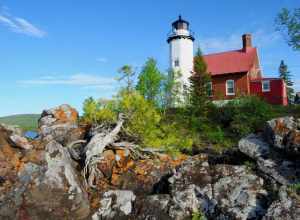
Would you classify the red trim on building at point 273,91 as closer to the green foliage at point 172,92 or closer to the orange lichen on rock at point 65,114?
the green foliage at point 172,92

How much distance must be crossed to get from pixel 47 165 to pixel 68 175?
2.49 feet

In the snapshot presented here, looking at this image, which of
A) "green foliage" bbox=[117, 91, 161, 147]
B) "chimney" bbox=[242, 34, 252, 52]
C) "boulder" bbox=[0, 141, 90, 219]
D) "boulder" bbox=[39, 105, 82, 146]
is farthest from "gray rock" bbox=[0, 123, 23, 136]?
"chimney" bbox=[242, 34, 252, 52]

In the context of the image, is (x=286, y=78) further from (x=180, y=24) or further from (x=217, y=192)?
(x=217, y=192)

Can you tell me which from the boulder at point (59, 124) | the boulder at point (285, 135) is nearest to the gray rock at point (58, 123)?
the boulder at point (59, 124)

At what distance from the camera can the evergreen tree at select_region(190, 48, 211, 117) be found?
108 ft

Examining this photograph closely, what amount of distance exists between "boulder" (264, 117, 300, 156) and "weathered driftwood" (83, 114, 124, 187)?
6.31 metres

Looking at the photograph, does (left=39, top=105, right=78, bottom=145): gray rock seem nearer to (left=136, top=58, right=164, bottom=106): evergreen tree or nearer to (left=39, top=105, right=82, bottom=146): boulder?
(left=39, top=105, right=82, bottom=146): boulder

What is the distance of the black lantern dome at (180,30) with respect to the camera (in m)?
45.5

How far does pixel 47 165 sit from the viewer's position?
11.9 metres

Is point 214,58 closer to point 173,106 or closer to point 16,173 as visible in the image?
point 173,106

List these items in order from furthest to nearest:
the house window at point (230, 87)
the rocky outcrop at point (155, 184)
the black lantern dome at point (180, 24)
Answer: the black lantern dome at point (180, 24) < the house window at point (230, 87) < the rocky outcrop at point (155, 184)

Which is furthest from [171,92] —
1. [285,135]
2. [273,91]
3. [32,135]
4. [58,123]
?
[285,135]

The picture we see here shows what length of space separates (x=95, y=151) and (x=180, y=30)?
34093 mm

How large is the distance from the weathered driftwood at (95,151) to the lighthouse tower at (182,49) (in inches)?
1140
